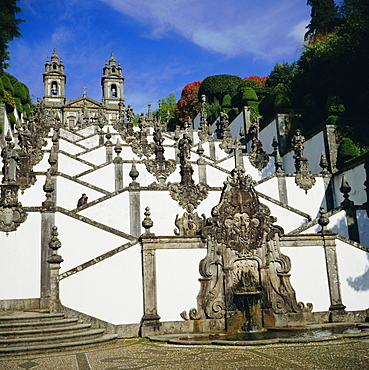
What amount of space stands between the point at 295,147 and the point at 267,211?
36.0 feet

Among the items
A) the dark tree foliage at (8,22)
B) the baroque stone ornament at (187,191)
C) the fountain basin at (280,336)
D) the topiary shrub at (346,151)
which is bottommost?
the fountain basin at (280,336)

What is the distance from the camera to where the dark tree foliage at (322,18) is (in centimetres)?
3917

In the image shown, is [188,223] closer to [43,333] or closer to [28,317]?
[28,317]

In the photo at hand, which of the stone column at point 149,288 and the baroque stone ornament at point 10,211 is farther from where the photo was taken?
the baroque stone ornament at point 10,211

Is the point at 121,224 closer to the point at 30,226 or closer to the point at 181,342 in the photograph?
the point at 30,226

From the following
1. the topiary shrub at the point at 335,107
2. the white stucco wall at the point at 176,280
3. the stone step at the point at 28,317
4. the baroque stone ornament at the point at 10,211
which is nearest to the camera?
the stone step at the point at 28,317

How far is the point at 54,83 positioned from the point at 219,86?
34.6 metres

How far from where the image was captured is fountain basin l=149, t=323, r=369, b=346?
9102 millimetres

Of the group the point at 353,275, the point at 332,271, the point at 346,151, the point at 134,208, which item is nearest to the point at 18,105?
the point at 134,208

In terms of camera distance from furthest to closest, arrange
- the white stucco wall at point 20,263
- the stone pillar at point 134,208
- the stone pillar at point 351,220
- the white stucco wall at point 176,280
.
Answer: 1. the stone pillar at point 134,208
2. the stone pillar at point 351,220
3. the white stucco wall at point 20,263
4. the white stucco wall at point 176,280

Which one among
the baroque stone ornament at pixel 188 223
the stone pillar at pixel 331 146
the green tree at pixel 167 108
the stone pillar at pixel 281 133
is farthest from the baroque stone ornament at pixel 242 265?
the green tree at pixel 167 108

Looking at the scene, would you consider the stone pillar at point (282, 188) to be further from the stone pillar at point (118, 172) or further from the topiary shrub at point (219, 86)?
the topiary shrub at point (219, 86)

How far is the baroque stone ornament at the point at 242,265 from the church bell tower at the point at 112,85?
61366mm

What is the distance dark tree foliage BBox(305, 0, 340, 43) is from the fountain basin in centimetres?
3292
